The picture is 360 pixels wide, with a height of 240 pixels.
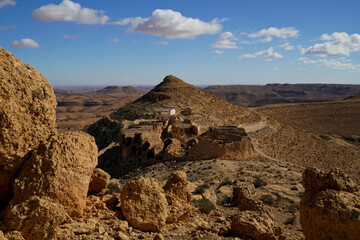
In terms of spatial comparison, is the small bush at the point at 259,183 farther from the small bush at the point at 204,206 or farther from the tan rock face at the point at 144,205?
the tan rock face at the point at 144,205

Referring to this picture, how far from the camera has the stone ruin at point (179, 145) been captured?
17.3 m

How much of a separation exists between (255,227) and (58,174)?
4.38m

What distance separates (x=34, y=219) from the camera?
4043 millimetres

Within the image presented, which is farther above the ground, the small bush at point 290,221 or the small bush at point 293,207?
the small bush at point 290,221

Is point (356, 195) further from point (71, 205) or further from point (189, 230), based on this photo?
point (71, 205)

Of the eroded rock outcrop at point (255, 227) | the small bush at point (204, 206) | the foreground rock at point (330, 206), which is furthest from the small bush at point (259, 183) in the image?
the foreground rock at point (330, 206)

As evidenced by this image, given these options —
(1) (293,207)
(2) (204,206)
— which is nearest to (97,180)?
(2) (204,206)

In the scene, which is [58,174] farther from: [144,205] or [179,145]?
[179,145]

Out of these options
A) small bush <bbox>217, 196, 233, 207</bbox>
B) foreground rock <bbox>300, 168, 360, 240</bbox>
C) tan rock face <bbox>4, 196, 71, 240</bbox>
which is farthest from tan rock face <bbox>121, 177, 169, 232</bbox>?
small bush <bbox>217, 196, 233, 207</bbox>

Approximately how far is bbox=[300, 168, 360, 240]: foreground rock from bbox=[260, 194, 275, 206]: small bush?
4182mm

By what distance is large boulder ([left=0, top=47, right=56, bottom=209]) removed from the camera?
488cm

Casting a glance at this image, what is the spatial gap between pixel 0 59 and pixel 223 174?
1148 cm

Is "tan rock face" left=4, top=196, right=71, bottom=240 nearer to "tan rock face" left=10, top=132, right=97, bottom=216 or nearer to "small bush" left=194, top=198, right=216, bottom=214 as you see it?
"tan rock face" left=10, top=132, right=97, bottom=216

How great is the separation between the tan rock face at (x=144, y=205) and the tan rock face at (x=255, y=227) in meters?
1.80
